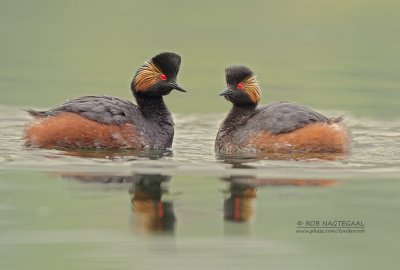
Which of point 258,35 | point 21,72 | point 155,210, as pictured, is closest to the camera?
point 155,210

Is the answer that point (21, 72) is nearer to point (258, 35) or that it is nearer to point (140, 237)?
point (258, 35)

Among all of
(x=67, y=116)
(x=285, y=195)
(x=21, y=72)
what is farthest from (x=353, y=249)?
(x=21, y=72)

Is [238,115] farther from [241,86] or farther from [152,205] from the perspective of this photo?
[152,205]

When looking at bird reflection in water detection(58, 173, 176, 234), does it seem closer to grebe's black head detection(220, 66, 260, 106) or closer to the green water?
the green water

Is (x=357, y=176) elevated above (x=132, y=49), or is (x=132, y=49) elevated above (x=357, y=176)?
(x=132, y=49)

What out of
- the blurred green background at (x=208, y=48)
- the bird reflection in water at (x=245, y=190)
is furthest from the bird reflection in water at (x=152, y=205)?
the blurred green background at (x=208, y=48)

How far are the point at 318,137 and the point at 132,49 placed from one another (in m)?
11.7

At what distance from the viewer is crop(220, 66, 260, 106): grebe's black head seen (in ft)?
42.9

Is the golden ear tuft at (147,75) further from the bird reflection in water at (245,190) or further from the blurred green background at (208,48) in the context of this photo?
the blurred green background at (208,48)

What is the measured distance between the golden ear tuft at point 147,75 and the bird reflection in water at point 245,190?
263cm

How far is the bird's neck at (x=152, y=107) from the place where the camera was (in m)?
13.6

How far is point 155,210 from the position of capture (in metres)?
9.77

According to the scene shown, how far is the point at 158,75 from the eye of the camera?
13.4m

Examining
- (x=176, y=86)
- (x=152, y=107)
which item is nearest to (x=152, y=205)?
(x=176, y=86)
